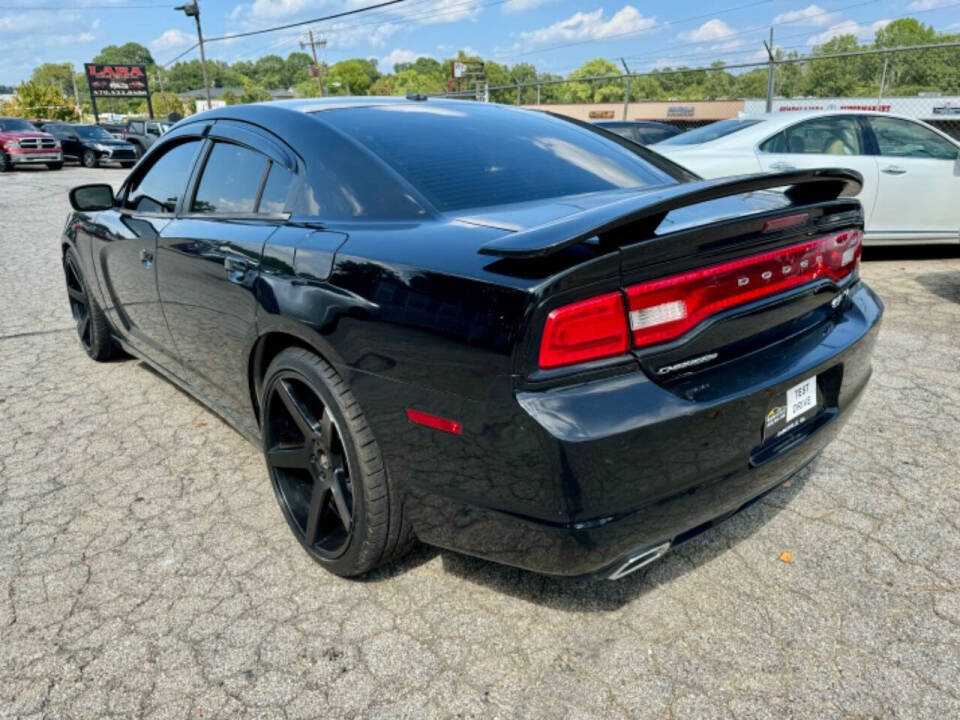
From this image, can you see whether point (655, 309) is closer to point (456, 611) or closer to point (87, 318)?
point (456, 611)

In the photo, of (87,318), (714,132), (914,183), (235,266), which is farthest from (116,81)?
(235,266)

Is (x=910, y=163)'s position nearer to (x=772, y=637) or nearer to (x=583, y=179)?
(x=583, y=179)

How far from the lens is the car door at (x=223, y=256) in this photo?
2494 mm

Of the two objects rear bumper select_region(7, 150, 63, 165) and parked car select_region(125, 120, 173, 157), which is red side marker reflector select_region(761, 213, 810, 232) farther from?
rear bumper select_region(7, 150, 63, 165)

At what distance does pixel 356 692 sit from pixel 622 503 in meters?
0.88

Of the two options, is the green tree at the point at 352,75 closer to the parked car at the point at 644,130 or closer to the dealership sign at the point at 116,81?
the dealership sign at the point at 116,81

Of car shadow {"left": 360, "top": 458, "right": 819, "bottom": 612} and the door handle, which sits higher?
the door handle

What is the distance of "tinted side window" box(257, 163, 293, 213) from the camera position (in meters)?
2.47

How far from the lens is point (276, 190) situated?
8.28ft

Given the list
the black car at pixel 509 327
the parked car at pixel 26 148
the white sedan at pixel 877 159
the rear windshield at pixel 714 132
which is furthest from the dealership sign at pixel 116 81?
A: the black car at pixel 509 327

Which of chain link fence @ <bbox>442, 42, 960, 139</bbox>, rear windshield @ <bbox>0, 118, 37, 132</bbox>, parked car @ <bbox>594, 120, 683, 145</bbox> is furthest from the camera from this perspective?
chain link fence @ <bbox>442, 42, 960, 139</bbox>

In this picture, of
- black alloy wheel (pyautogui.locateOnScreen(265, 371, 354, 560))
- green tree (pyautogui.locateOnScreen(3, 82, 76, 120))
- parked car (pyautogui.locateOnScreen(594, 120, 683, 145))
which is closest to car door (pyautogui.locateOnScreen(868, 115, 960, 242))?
parked car (pyautogui.locateOnScreen(594, 120, 683, 145))

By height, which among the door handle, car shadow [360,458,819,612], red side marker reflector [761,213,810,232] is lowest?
car shadow [360,458,819,612]

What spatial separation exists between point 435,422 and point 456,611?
28.2 inches
